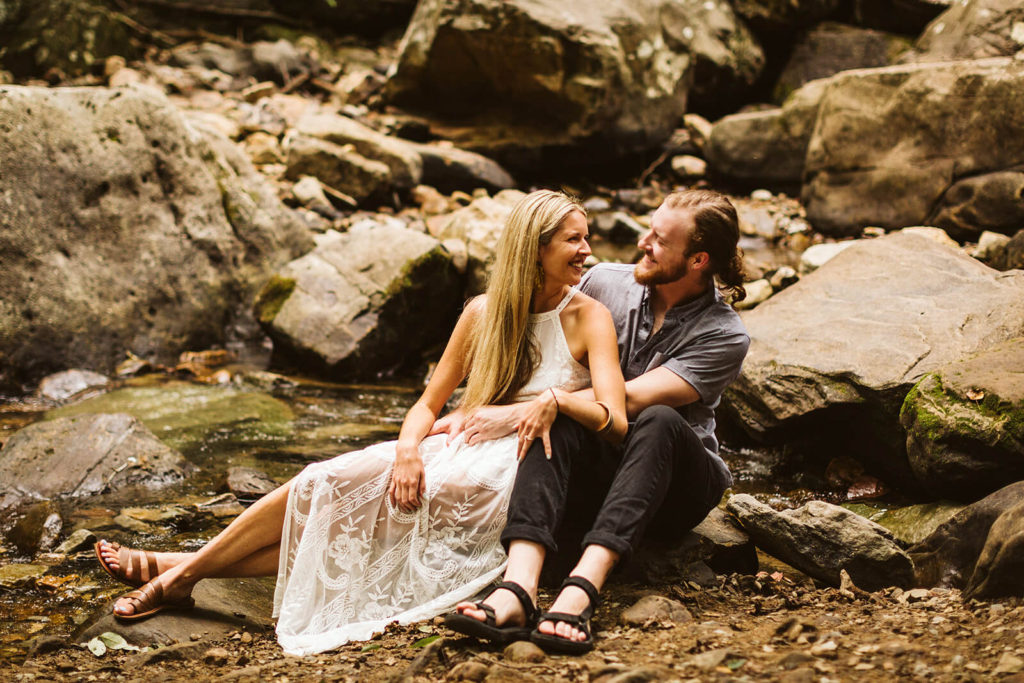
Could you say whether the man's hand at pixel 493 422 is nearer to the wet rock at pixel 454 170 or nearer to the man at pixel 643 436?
the man at pixel 643 436

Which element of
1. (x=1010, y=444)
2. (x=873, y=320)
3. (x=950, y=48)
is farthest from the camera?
(x=950, y=48)

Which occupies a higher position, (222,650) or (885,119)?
(885,119)

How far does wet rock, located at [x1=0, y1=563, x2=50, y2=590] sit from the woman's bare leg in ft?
2.83

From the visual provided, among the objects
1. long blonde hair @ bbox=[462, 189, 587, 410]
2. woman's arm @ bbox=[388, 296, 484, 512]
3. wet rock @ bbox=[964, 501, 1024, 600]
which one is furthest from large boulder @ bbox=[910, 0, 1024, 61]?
woman's arm @ bbox=[388, 296, 484, 512]

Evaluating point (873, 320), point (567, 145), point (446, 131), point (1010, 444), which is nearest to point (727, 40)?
→ point (567, 145)

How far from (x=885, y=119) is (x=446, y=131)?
5.60 meters

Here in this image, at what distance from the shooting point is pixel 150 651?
297 centimetres

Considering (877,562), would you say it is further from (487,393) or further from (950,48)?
(950,48)

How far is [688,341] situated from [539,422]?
77 centimetres

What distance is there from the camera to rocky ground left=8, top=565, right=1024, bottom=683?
2346mm

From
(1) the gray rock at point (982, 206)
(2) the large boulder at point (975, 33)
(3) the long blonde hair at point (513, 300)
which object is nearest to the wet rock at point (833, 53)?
(2) the large boulder at point (975, 33)

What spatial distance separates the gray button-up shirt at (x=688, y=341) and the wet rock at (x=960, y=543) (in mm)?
895

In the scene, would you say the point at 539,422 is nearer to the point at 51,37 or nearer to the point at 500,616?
the point at 500,616

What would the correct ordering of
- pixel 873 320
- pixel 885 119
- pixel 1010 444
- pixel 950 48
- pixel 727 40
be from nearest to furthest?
1. pixel 1010 444
2. pixel 873 320
3. pixel 885 119
4. pixel 950 48
5. pixel 727 40
